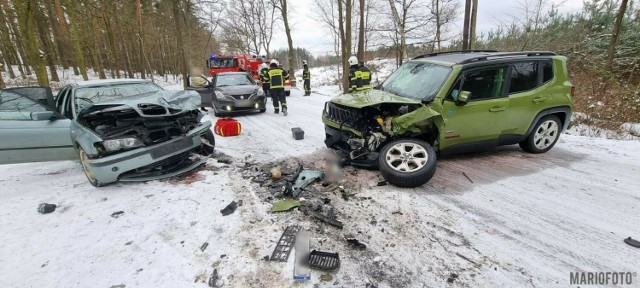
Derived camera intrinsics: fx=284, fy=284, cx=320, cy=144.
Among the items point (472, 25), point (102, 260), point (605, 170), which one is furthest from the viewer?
point (472, 25)

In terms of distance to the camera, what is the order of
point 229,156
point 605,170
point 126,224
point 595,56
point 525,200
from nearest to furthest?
point 126,224 < point 525,200 < point 605,170 < point 229,156 < point 595,56

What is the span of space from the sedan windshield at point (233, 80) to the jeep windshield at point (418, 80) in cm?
622

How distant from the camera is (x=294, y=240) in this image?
277 cm

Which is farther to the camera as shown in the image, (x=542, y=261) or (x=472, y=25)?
(x=472, y=25)

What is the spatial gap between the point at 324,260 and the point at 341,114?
8.76 feet

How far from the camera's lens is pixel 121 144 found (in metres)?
3.88

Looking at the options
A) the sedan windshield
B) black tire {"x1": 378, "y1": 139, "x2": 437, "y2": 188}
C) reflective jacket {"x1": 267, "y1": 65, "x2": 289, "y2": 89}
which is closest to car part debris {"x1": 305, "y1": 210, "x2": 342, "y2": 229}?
black tire {"x1": 378, "y1": 139, "x2": 437, "y2": 188}

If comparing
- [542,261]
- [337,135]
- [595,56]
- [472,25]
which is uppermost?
[472,25]

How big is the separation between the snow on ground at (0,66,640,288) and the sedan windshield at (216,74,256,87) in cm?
578

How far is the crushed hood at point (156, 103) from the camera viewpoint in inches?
→ 161

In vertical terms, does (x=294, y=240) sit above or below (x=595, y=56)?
below

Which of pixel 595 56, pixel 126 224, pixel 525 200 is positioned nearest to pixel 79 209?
pixel 126 224

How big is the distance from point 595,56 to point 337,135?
636 inches

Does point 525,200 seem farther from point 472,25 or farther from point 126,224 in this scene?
point 472,25
